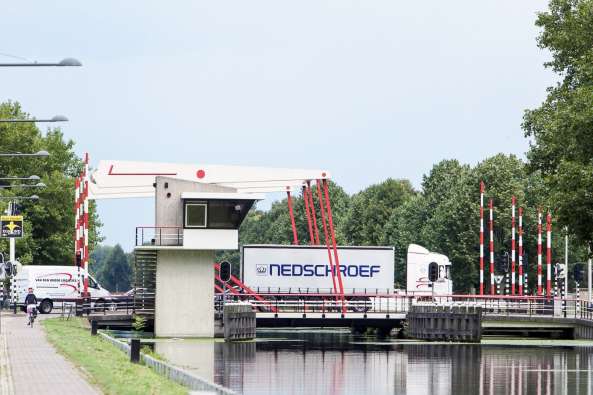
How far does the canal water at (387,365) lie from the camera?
32.0 metres

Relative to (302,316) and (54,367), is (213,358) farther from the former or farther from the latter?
(302,316)

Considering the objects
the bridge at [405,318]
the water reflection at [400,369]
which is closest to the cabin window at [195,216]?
the water reflection at [400,369]

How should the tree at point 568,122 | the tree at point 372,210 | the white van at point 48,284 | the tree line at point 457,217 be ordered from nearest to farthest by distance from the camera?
the tree at point 568,122, the white van at point 48,284, the tree line at point 457,217, the tree at point 372,210

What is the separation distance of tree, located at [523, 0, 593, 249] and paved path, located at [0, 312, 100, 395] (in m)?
20.9

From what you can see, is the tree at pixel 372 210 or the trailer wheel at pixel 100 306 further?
the tree at pixel 372 210

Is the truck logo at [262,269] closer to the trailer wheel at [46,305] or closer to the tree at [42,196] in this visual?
the trailer wheel at [46,305]

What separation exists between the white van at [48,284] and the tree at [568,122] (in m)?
26.3

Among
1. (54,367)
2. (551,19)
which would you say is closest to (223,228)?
(551,19)

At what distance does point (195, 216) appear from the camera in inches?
2160

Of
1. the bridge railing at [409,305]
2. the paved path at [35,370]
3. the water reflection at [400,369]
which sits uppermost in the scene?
the bridge railing at [409,305]

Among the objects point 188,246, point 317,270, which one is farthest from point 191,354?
point 317,270

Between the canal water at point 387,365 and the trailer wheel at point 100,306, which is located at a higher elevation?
the trailer wheel at point 100,306

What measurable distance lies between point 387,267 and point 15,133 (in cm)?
3423

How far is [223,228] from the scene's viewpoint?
55.2 meters
